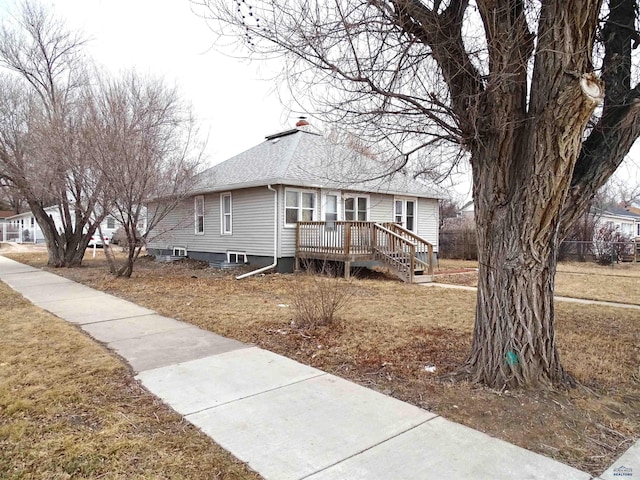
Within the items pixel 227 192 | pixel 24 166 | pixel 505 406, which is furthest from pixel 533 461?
pixel 24 166

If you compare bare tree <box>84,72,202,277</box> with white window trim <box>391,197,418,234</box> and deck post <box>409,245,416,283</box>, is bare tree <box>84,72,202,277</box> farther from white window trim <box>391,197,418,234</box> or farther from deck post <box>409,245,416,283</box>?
white window trim <box>391,197,418,234</box>

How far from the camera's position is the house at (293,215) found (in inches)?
504

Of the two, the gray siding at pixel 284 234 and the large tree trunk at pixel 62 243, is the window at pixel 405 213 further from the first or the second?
the large tree trunk at pixel 62 243

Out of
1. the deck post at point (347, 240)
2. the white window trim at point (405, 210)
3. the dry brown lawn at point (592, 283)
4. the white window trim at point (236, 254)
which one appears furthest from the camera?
the white window trim at point (405, 210)

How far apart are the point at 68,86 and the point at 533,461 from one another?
58.5ft

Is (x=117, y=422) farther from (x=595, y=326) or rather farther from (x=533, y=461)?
(x=595, y=326)

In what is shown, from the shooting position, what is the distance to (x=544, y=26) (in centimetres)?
350

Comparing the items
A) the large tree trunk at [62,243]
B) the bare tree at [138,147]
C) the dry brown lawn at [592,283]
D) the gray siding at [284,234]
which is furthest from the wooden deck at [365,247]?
the large tree trunk at [62,243]

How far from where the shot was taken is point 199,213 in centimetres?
1745

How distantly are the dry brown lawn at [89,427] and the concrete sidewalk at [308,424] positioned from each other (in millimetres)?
158

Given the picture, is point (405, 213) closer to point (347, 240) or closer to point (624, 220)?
point (347, 240)

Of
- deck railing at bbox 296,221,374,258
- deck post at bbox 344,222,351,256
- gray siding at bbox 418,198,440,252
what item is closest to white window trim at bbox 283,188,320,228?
deck railing at bbox 296,221,374,258

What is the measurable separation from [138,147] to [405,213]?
10141 millimetres

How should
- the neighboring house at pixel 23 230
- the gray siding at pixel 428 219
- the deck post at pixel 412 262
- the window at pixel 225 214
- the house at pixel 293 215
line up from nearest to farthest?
the deck post at pixel 412 262 < the house at pixel 293 215 < the window at pixel 225 214 < the gray siding at pixel 428 219 < the neighboring house at pixel 23 230
